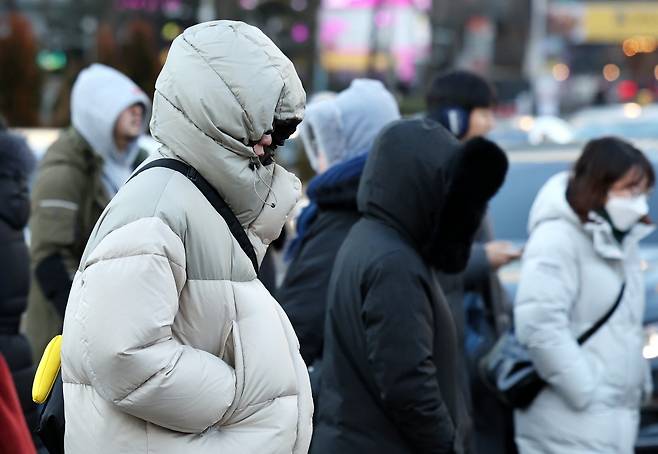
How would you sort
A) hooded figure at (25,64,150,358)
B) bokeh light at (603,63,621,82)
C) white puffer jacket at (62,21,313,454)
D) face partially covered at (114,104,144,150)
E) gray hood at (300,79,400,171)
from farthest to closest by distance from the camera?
1. bokeh light at (603,63,621,82)
2. face partially covered at (114,104,144,150)
3. hooded figure at (25,64,150,358)
4. gray hood at (300,79,400,171)
5. white puffer jacket at (62,21,313,454)

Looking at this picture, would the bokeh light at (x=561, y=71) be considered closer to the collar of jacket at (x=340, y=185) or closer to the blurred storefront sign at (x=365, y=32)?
the blurred storefront sign at (x=365, y=32)

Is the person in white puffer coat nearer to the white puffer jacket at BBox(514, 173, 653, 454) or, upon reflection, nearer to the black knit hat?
the white puffer jacket at BBox(514, 173, 653, 454)

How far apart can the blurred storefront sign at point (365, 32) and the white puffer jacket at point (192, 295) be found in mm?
24588

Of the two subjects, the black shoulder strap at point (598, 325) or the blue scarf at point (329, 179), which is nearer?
the blue scarf at point (329, 179)

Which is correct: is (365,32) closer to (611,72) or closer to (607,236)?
(611,72)

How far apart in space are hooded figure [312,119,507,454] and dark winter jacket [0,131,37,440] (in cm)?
138

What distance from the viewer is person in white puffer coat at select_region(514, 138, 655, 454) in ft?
15.9

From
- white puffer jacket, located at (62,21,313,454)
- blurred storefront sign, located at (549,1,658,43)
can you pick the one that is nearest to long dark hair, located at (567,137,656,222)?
white puffer jacket, located at (62,21,313,454)

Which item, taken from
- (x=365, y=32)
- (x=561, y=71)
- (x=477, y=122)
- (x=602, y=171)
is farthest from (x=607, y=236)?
(x=561, y=71)

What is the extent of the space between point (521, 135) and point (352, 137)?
25.7 ft

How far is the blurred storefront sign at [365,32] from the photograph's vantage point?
95.1 feet

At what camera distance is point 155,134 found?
9.50 feet

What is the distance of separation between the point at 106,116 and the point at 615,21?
169ft

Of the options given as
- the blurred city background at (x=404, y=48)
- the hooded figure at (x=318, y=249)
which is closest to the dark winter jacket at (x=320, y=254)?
the hooded figure at (x=318, y=249)
